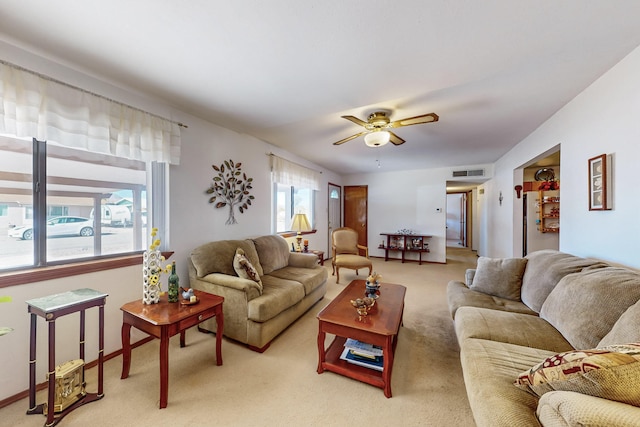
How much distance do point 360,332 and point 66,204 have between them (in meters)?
2.42

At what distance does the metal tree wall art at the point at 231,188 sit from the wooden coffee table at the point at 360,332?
1909 millimetres

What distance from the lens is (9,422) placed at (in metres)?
1.38

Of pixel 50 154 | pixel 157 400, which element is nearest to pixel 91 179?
pixel 50 154

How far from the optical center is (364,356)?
1.83 meters

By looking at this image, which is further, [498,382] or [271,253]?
[271,253]

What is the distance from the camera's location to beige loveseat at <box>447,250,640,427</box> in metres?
0.75

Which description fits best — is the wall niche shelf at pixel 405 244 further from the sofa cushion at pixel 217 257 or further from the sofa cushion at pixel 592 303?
the sofa cushion at pixel 592 303

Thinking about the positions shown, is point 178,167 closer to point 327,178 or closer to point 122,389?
point 122,389

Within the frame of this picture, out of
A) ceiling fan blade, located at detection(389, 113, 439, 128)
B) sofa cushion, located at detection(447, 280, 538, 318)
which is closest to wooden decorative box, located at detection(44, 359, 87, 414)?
sofa cushion, located at detection(447, 280, 538, 318)

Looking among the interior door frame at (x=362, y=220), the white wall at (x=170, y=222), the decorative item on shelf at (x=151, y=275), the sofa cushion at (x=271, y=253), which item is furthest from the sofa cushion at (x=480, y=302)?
the interior door frame at (x=362, y=220)

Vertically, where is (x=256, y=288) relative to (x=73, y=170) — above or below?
below

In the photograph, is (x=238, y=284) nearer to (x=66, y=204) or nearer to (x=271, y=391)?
(x=271, y=391)

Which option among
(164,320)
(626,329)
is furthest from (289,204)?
(626,329)

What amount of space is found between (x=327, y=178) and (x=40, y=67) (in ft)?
15.9
